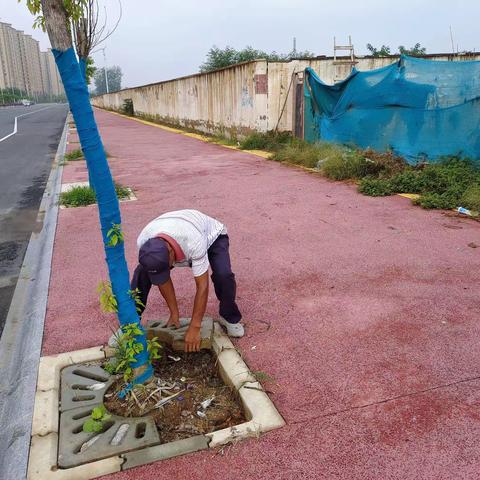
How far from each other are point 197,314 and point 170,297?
0.21m

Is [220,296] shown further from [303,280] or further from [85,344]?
[303,280]

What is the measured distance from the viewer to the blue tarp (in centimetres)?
720

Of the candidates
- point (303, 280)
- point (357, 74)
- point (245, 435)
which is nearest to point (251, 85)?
point (357, 74)

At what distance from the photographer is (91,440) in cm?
238

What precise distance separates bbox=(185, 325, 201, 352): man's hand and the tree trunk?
29 centimetres

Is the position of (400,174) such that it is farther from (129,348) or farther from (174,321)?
(129,348)

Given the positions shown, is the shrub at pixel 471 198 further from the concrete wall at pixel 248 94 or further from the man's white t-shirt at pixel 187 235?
the concrete wall at pixel 248 94

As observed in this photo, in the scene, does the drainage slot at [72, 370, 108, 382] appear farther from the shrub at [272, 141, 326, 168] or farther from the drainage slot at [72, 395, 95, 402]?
the shrub at [272, 141, 326, 168]

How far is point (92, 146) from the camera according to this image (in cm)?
230

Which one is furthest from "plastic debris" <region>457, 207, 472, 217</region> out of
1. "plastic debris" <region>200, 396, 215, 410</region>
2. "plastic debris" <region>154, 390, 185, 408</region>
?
"plastic debris" <region>154, 390, 185, 408</region>

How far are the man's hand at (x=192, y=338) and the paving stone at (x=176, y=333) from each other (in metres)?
0.12

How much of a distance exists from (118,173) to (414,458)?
9447 mm

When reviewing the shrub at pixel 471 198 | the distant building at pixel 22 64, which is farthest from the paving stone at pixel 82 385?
the distant building at pixel 22 64

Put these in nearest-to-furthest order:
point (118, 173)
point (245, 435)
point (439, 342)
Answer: point (245, 435) → point (439, 342) → point (118, 173)
